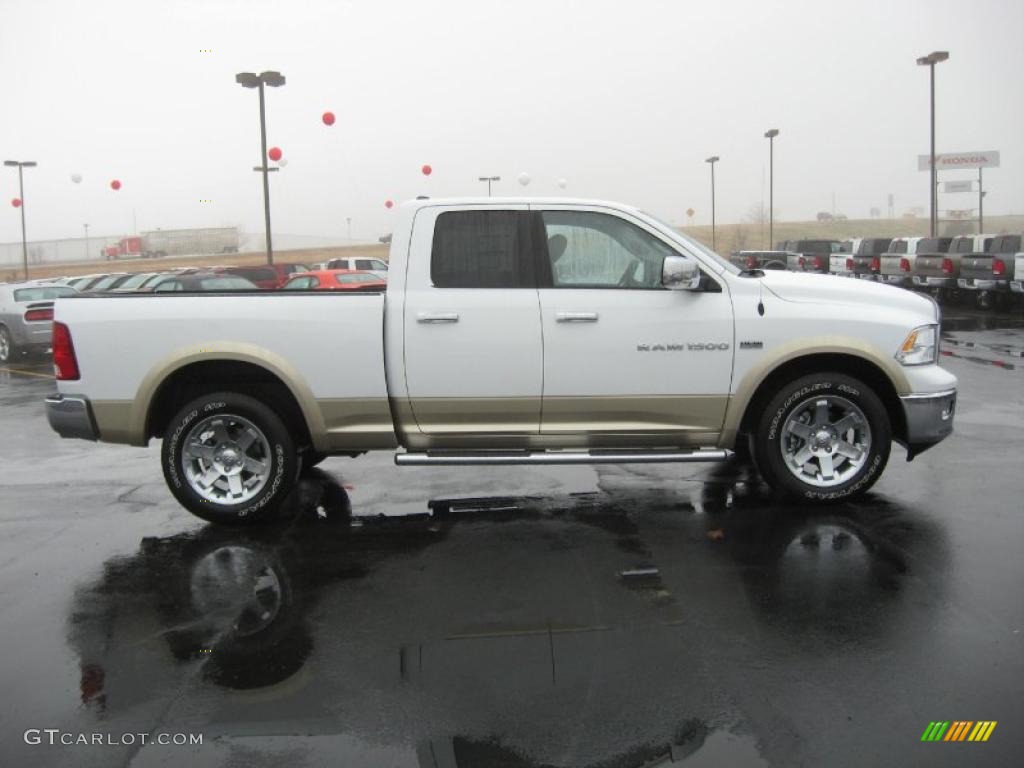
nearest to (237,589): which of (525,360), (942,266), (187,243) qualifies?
(525,360)

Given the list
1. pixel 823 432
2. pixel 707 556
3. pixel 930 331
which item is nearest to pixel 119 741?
pixel 707 556

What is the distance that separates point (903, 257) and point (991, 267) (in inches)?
203

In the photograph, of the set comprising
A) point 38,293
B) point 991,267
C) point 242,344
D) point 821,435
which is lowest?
point 821,435

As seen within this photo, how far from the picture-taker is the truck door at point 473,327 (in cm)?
575

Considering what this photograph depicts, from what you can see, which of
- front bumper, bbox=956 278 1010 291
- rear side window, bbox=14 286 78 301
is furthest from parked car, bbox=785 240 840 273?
rear side window, bbox=14 286 78 301

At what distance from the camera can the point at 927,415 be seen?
584 centimetres

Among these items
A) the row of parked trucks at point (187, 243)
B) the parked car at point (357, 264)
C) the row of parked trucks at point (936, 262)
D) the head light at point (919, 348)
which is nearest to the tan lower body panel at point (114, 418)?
the head light at point (919, 348)

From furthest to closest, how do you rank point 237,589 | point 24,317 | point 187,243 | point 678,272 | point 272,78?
point 187,243 → point 272,78 → point 24,317 → point 678,272 → point 237,589

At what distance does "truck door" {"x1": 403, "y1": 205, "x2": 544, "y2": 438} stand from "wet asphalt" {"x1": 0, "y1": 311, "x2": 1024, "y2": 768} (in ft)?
2.50

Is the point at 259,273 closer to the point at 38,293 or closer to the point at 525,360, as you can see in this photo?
the point at 38,293

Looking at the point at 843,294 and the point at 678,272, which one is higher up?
the point at 678,272

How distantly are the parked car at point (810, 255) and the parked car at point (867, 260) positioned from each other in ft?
5.88

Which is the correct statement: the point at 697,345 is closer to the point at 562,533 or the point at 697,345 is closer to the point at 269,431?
the point at 562,533

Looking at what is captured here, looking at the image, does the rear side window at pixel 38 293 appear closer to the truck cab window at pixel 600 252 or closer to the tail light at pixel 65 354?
the tail light at pixel 65 354
